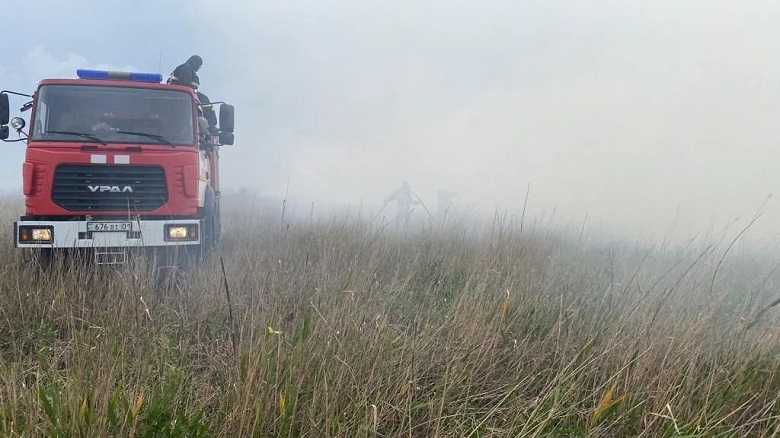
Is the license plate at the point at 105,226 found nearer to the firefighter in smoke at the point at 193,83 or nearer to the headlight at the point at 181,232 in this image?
the headlight at the point at 181,232

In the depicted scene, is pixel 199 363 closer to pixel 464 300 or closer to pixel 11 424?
pixel 11 424

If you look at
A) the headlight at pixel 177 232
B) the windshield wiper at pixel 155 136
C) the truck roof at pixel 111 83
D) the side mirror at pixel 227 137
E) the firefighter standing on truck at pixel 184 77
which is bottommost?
the headlight at pixel 177 232

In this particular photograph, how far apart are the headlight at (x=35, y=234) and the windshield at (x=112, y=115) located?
101cm

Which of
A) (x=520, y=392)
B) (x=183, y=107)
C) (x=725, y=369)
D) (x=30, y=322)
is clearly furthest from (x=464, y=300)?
(x=183, y=107)

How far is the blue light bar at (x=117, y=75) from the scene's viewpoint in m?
5.26

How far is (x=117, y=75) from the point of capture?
17.4 ft

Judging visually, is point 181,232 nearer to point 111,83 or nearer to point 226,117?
point 226,117

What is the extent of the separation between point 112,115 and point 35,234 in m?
1.50

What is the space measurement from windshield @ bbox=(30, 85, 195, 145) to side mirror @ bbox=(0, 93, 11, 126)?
0.46 meters

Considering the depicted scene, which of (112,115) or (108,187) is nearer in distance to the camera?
(108,187)

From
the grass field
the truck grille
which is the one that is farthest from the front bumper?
the grass field

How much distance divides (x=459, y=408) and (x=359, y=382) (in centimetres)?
48

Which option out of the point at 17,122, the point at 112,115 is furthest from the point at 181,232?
the point at 17,122

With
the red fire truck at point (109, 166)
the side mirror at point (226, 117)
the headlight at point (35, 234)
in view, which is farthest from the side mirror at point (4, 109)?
the side mirror at point (226, 117)
